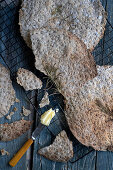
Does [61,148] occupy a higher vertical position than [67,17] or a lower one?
lower

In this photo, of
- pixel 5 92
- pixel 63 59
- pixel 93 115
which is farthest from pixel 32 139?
pixel 63 59

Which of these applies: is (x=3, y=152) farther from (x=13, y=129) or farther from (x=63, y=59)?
(x=63, y=59)

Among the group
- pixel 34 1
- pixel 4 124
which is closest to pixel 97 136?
pixel 4 124

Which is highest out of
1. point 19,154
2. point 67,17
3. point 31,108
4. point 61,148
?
point 67,17

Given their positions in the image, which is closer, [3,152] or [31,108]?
[3,152]

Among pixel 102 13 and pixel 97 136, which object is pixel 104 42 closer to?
pixel 102 13

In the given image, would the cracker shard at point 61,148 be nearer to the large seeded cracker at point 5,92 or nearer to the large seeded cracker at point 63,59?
the large seeded cracker at point 63,59
